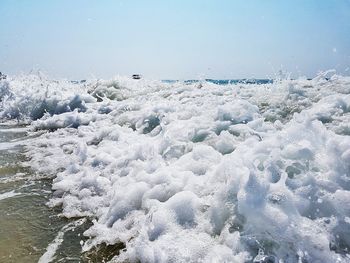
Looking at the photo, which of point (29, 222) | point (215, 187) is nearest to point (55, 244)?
point (29, 222)

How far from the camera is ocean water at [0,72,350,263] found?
2697 mm

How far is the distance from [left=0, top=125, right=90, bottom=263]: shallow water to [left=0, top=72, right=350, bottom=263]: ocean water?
3cm

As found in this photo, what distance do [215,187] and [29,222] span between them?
1887 millimetres

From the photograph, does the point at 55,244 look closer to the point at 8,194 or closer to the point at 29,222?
the point at 29,222

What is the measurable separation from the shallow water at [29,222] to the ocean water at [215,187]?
0.10 feet

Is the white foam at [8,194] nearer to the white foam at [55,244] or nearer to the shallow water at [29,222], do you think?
the shallow water at [29,222]

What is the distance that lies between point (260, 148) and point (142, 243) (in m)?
1.62

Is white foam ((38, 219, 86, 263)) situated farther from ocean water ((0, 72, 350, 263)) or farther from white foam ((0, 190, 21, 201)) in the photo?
white foam ((0, 190, 21, 201))

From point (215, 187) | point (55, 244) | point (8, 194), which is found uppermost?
point (215, 187)

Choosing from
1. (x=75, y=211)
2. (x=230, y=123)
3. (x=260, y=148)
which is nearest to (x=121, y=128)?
(x=230, y=123)

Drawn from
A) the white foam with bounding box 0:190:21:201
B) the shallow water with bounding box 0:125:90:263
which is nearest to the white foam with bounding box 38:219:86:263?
the shallow water with bounding box 0:125:90:263

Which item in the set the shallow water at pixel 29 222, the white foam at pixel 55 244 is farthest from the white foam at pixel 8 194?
the white foam at pixel 55 244

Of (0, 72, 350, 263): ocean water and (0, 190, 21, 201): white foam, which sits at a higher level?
(0, 72, 350, 263): ocean water

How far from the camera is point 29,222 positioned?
360cm
